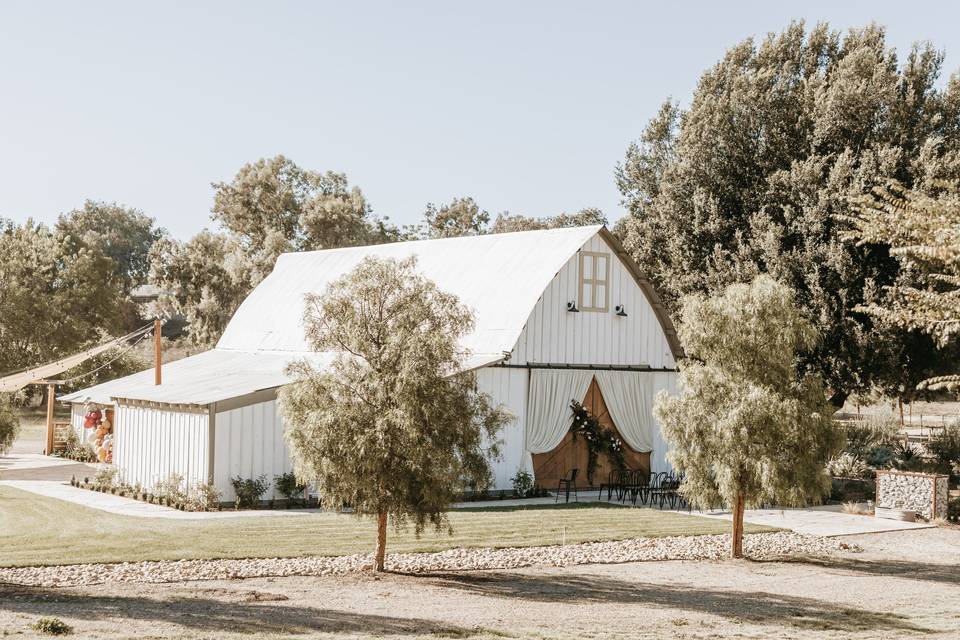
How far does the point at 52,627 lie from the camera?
35.2 ft

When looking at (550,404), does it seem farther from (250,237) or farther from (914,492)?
(250,237)

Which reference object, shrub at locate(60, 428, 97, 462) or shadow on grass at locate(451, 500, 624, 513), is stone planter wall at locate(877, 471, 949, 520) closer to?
shadow on grass at locate(451, 500, 624, 513)

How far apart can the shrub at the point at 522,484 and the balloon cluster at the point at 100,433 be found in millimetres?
11643

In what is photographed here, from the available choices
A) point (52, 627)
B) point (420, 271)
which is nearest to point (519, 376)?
point (420, 271)

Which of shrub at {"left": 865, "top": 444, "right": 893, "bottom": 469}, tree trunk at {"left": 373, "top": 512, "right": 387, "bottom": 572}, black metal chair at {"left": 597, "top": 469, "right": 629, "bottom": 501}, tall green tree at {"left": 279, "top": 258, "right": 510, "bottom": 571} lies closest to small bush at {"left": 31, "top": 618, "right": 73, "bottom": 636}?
tall green tree at {"left": 279, "top": 258, "right": 510, "bottom": 571}

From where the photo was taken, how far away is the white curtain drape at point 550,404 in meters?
25.8

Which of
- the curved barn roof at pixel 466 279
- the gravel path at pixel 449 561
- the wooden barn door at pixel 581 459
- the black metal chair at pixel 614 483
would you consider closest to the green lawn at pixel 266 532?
the gravel path at pixel 449 561

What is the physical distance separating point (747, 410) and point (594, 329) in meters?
10.2

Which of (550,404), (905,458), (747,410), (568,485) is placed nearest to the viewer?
(747,410)

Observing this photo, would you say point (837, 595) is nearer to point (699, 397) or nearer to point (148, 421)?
point (699, 397)

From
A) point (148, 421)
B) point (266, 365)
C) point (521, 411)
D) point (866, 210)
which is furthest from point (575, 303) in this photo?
point (866, 210)

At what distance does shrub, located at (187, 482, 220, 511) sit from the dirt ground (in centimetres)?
750

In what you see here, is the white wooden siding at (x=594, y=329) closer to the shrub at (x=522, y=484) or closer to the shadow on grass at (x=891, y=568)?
the shrub at (x=522, y=484)

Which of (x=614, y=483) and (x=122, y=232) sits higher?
(x=122, y=232)
